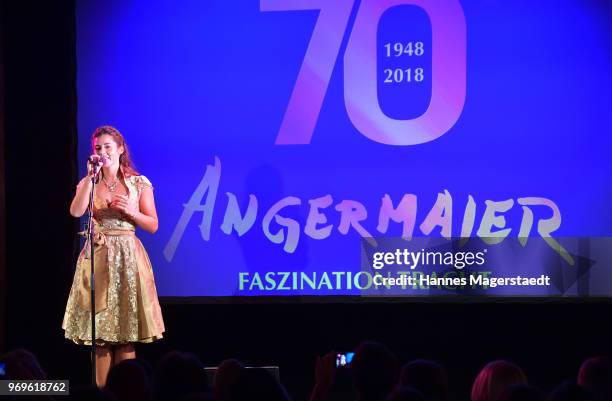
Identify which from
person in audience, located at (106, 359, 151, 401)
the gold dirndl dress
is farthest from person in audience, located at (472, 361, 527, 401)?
the gold dirndl dress

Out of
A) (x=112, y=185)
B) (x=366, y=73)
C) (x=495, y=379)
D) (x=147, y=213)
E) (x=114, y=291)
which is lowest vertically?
(x=495, y=379)

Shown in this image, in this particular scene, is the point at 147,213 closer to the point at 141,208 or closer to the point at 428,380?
the point at 141,208

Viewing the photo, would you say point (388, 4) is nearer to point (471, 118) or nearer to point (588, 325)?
point (471, 118)

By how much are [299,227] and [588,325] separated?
1834 mm

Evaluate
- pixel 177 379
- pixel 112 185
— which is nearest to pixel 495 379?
pixel 177 379

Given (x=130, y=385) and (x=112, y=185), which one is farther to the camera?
(x=112, y=185)

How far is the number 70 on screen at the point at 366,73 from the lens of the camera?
16.5 ft

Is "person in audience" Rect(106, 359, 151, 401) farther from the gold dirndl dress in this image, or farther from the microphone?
the gold dirndl dress

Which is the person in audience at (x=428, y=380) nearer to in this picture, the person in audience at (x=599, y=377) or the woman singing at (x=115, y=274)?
the person in audience at (x=599, y=377)

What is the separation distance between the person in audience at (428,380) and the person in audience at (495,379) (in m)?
0.14

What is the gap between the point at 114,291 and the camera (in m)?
4.41

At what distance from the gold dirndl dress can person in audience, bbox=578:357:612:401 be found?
8.05 ft

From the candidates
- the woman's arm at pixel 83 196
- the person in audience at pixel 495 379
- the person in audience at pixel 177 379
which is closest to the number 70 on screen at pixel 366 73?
the woman's arm at pixel 83 196

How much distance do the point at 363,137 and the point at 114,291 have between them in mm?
1739
